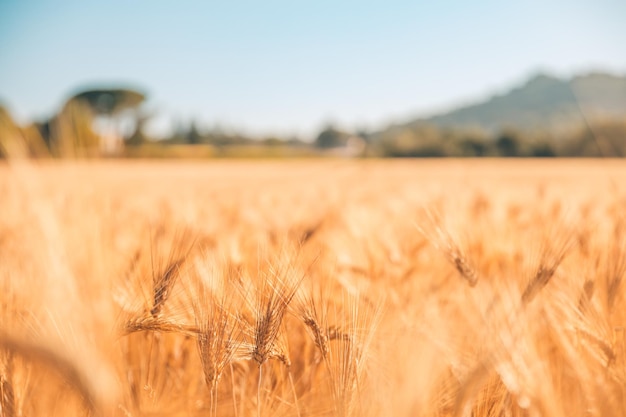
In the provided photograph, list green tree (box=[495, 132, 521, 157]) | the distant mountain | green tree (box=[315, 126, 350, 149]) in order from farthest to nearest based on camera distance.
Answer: the distant mountain < green tree (box=[315, 126, 350, 149]) < green tree (box=[495, 132, 521, 157])

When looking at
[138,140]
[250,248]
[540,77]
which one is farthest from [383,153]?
[540,77]

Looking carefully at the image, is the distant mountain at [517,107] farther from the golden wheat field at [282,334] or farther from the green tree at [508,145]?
the golden wheat field at [282,334]

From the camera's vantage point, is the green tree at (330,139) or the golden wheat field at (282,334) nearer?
the golden wheat field at (282,334)

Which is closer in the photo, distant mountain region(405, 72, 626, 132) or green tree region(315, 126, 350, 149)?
green tree region(315, 126, 350, 149)

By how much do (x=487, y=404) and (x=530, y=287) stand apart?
0.72 feet

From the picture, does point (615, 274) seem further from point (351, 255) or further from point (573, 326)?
point (351, 255)

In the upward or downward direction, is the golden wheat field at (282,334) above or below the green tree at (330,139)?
below

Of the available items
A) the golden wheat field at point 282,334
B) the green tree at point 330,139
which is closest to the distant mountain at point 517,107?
the green tree at point 330,139

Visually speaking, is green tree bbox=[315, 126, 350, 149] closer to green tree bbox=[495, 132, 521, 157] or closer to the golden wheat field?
green tree bbox=[495, 132, 521, 157]

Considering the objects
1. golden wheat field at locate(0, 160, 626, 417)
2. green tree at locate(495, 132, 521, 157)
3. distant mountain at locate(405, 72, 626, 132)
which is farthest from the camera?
distant mountain at locate(405, 72, 626, 132)

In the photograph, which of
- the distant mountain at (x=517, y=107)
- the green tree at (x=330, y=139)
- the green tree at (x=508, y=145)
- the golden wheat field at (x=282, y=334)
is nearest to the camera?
the golden wheat field at (x=282, y=334)

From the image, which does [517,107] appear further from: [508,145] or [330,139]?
[508,145]

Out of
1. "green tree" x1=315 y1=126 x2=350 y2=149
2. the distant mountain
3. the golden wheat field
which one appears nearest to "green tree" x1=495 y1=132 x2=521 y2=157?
"green tree" x1=315 y1=126 x2=350 y2=149

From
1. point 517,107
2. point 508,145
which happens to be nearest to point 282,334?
point 508,145
